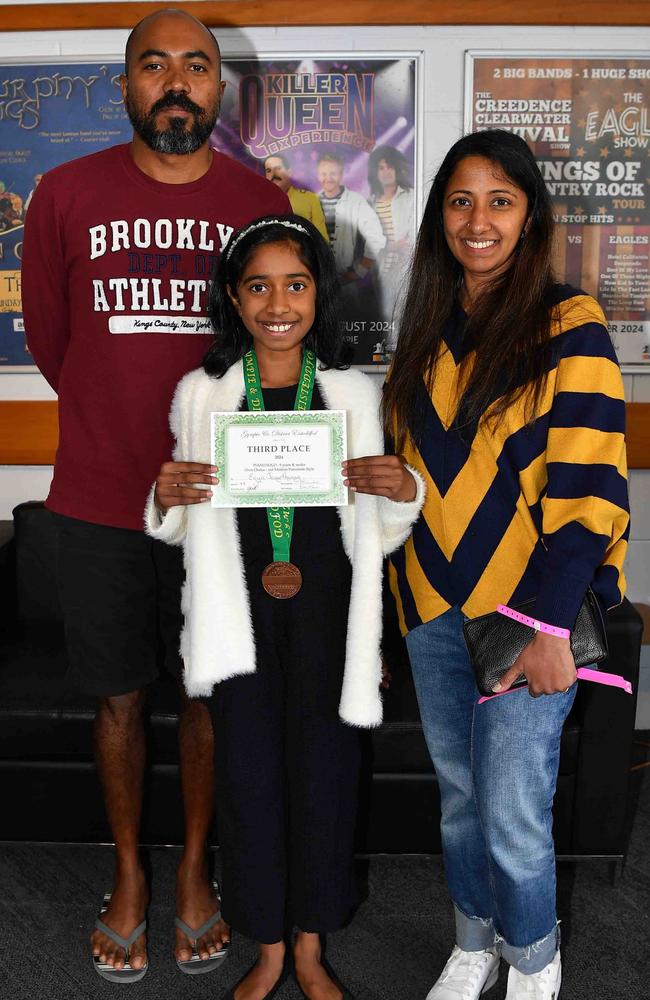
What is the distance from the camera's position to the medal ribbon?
1.62 meters

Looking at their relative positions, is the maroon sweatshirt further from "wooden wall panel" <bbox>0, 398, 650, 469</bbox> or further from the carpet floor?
"wooden wall panel" <bbox>0, 398, 650, 469</bbox>

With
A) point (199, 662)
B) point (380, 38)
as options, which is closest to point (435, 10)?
point (380, 38)

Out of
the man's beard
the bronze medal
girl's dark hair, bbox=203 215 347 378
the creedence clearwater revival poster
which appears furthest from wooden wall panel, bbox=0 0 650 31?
the bronze medal

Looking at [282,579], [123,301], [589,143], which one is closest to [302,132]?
[589,143]

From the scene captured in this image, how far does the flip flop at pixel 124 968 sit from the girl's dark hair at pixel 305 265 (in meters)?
1.29

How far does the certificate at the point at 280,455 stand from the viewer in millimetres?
1565

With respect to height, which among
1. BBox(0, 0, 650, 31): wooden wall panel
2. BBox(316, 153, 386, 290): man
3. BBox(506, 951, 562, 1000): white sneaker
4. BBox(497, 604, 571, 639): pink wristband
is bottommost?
BBox(506, 951, 562, 1000): white sneaker

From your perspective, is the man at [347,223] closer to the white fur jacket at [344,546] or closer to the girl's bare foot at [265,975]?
the white fur jacket at [344,546]

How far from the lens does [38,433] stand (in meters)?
3.00

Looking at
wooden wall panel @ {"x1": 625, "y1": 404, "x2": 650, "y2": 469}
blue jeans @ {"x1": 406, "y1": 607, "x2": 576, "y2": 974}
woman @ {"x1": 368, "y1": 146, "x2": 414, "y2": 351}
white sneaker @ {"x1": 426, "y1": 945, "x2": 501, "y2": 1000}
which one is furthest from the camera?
wooden wall panel @ {"x1": 625, "y1": 404, "x2": 650, "y2": 469}

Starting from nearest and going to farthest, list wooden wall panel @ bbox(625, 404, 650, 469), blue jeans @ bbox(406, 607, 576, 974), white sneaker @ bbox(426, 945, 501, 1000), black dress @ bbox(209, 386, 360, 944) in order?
blue jeans @ bbox(406, 607, 576, 974) → black dress @ bbox(209, 386, 360, 944) → white sneaker @ bbox(426, 945, 501, 1000) → wooden wall panel @ bbox(625, 404, 650, 469)

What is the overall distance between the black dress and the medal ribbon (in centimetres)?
1

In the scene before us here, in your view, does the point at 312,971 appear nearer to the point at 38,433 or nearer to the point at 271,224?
the point at 271,224

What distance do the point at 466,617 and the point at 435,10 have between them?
205 centimetres
